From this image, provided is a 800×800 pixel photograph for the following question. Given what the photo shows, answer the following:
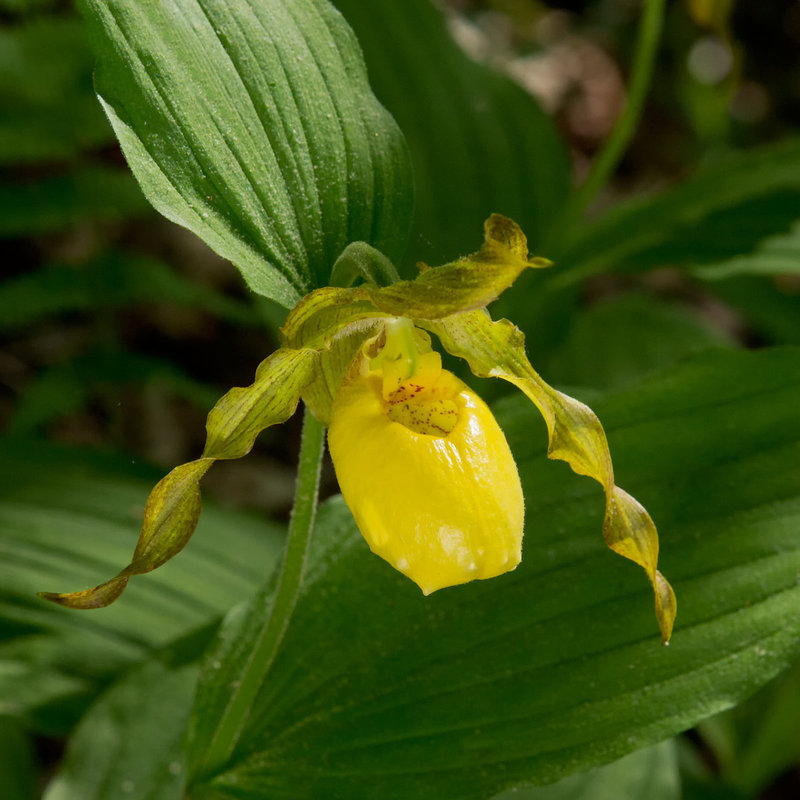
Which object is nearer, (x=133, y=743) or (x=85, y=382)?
(x=133, y=743)

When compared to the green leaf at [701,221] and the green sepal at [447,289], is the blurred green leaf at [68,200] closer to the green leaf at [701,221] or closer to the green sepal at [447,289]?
the green leaf at [701,221]

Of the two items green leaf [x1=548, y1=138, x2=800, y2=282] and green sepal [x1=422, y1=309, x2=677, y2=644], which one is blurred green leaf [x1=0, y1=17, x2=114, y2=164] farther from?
green sepal [x1=422, y1=309, x2=677, y2=644]

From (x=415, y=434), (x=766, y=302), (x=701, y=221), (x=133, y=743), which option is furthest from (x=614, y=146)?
(x=133, y=743)

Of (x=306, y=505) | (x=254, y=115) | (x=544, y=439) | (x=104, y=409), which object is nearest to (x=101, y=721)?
(x=306, y=505)

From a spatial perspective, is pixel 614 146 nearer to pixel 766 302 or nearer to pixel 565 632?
Result: pixel 766 302

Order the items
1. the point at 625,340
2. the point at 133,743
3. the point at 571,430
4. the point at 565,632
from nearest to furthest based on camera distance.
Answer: the point at 571,430 < the point at 565,632 < the point at 133,743 < the point at 625,340

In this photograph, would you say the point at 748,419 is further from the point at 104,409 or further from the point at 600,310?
the point at 104,409

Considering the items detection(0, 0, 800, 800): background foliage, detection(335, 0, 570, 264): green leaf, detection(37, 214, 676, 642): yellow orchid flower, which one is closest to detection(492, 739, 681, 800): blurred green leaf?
detection(0, 0, 800, 800): background foliage


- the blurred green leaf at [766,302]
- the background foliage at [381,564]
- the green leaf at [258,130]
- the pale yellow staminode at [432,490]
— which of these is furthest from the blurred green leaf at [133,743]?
the blurred green leaf at [766,302]
